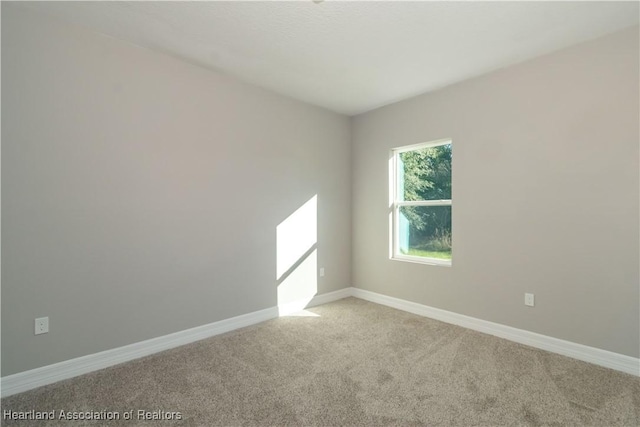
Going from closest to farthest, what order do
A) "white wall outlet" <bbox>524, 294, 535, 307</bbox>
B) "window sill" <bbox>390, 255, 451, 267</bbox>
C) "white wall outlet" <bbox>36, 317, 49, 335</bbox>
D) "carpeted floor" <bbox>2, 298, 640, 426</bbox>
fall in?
"carpeted floor" <bbox>2, 298, 640, 426</bbox> < "white wall outlet" <bbox>36, 317, 49, 335</bbox> < "white wall outlet" <bbox>524, 294, 535, 307</bbox> < "window sill" <bbox>390, 255, 451, 267</bbox>

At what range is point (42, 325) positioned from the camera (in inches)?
86.1

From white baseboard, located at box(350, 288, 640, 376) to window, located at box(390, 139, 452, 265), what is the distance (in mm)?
540

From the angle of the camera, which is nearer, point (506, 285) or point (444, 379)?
point (444, 379)

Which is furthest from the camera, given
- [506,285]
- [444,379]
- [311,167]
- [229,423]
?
[311,167]

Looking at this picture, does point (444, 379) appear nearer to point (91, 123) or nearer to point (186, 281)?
point (186, 281)

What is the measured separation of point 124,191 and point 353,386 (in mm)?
2226

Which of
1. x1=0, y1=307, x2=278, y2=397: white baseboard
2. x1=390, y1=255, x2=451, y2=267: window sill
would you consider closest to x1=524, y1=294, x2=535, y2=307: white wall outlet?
x1=390, y1=255, x2=451, y2=267: window sill

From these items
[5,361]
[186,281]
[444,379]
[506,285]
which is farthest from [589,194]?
[5,361]

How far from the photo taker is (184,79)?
285cm

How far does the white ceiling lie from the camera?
210 cm

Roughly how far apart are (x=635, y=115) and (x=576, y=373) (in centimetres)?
190

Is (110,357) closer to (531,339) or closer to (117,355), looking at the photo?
(117,355)

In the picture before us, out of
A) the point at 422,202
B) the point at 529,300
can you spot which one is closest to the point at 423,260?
the point at 422,202

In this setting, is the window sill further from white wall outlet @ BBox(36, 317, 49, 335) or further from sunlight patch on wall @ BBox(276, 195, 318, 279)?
white wall outlet @ BBox(36, 317, 49, 335)
